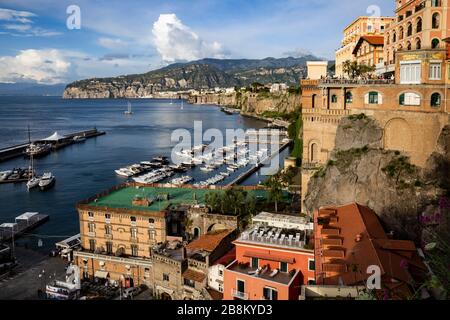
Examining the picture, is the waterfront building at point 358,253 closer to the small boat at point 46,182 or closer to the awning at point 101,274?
the awning at point 101,274

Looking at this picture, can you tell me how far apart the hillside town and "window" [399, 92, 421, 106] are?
0.04m

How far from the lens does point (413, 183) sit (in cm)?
1788

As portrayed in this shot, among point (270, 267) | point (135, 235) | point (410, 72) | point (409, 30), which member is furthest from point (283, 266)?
point (409, 30)

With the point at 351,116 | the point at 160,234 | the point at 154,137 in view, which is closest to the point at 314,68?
the point at 351,116

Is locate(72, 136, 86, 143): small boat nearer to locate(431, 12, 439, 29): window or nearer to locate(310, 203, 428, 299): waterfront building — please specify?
locate(431, 12, 439, 29): window

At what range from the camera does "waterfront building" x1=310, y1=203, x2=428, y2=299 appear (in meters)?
12.3

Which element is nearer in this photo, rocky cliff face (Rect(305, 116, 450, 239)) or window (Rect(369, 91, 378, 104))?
rocky cliff face (Rect(305, 116, 450, 239))

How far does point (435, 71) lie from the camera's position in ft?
61.2

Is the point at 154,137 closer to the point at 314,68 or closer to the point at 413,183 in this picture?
the point at 314,68

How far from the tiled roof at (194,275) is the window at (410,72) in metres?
12.5

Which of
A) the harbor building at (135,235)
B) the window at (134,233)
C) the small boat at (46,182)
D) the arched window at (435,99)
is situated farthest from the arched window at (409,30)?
the small boat at (46,182)

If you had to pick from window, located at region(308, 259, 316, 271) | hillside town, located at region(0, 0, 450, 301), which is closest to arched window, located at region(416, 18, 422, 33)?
hillside town, located at region(0, 0, 450, 301)

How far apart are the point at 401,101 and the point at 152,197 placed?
14.6 m
